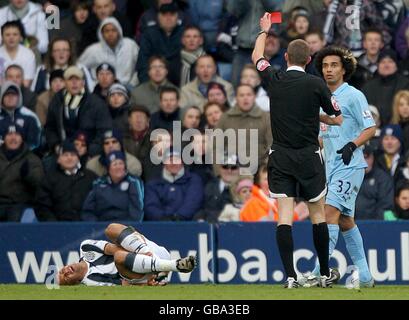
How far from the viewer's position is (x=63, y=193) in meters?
18.0

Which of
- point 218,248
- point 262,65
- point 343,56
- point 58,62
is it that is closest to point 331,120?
point 262,65

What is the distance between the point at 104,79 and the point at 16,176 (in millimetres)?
1865

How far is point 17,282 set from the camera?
16.8 meters

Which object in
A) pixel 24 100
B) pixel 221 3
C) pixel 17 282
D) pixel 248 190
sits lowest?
pixel 17 282

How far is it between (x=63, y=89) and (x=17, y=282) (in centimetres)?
322

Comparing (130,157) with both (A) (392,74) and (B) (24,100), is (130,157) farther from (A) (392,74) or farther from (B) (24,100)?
(A) (392,74)

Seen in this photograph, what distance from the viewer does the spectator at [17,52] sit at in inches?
759

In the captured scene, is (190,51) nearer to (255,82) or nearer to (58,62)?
(255,82)

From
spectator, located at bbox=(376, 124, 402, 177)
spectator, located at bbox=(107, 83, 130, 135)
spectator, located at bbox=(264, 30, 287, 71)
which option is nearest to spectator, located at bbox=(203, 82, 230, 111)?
spectator, located at bbox=(264, 30, 287, 71)

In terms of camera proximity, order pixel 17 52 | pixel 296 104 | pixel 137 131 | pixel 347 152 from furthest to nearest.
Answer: pixel 17 52, pixel 137 131, pixel 347 152, pixel 296 104

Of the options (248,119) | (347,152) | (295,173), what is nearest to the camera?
(295,173)

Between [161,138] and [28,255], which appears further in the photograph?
[161,138]
